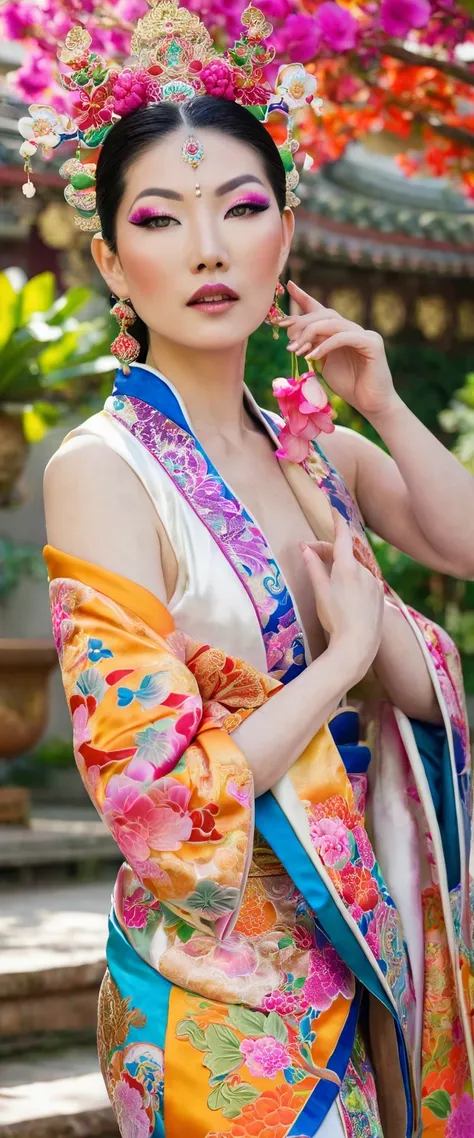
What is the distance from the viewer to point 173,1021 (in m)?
1.80

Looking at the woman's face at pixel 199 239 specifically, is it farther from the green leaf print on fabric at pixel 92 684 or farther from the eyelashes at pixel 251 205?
the green leaf print on fabric at pixel 92 684

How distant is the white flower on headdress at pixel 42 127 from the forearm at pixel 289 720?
2.62 feet

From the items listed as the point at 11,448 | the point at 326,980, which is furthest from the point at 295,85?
the point at 11,448

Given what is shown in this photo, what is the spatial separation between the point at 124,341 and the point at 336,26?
1919 millimetres

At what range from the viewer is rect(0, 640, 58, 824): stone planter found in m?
6.94

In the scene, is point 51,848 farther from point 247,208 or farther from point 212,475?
point 247,208

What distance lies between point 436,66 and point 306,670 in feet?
Result: 7.83

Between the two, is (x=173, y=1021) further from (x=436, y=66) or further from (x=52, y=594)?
(x=436, y=66)

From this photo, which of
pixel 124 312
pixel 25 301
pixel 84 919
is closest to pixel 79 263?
pixel 25 301

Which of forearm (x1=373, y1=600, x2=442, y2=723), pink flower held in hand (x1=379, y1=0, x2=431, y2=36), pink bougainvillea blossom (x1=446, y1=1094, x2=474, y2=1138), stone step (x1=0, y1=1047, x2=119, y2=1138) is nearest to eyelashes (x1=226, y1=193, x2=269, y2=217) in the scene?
forearm (x1=373, y1=600, x2=442, y2=723)

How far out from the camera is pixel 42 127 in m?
2.00

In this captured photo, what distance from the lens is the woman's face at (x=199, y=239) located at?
194cm

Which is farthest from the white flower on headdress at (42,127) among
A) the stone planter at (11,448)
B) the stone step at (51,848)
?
the stone planter at (11,448)

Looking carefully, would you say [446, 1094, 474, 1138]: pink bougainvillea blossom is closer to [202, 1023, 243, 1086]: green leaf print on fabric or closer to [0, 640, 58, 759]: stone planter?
[202, 1023, 243, 1086]: green leaf print on fabric
